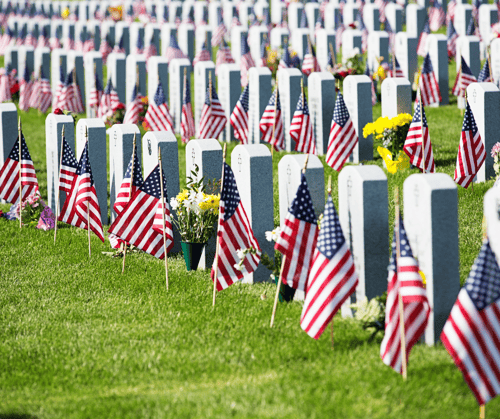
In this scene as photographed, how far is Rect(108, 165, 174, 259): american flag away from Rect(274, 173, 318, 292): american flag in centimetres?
193

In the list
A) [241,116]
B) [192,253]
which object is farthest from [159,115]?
[192,253]

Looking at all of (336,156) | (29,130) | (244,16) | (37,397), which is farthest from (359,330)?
(244,16)

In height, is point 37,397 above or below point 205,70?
below

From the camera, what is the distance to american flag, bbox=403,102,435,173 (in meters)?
9.55

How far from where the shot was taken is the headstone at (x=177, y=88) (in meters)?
15.8

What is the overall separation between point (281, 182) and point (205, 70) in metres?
7.65

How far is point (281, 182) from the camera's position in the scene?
741cm

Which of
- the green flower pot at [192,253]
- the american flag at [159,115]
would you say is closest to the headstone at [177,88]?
the american flag at [159,115]

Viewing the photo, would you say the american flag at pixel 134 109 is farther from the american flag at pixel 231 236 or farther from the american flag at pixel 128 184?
the american flag at pixel 231 236

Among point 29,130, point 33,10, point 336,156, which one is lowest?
point 336,156

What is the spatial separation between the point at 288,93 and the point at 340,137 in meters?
2.15

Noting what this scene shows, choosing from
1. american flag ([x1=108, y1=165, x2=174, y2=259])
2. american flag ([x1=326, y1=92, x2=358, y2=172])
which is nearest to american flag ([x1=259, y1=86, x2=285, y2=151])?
american flag ([x1=326, y1=92, x2=358, y2=172])

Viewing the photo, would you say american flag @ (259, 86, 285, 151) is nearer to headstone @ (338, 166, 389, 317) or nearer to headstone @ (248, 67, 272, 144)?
headstone @ (248, 67, 272, 144)

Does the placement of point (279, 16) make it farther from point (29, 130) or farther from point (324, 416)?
point (324, 416)
